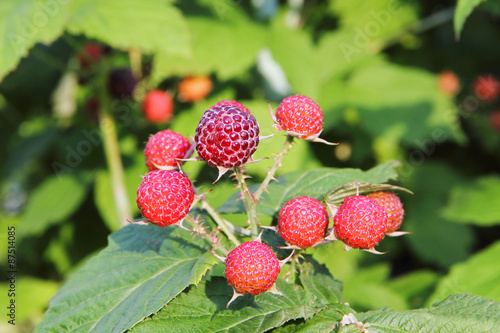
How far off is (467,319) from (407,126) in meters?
1.84

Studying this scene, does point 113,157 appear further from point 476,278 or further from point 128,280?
point 476,278

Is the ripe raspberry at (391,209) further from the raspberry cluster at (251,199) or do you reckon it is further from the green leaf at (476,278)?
the green leaf at (476,278)

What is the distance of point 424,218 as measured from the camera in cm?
333

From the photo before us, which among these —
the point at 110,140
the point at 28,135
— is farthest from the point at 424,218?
the point at 28,135

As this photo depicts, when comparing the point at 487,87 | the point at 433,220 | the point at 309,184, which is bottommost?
the point at 433,220

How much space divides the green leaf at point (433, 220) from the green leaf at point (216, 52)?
1389mm

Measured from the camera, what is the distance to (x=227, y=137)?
3.34ft

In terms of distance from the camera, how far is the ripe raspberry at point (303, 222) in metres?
1.06

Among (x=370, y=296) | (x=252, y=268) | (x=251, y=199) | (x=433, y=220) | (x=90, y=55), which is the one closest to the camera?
(x=252, y=268)

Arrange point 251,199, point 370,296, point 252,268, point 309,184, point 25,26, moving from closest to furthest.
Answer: point 252,268
point 251,199
point 309,184
point 25,26
point 370,296

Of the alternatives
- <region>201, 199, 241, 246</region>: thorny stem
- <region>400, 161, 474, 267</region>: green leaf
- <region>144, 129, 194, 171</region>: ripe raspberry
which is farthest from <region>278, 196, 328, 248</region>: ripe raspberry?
<region>400, 161, 474, 267</region>: green leaf

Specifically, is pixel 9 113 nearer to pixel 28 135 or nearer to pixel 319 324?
pixel 28 135

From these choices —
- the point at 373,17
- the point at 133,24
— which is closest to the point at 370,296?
the point at 133,24

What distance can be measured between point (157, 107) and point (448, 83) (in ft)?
6.06
